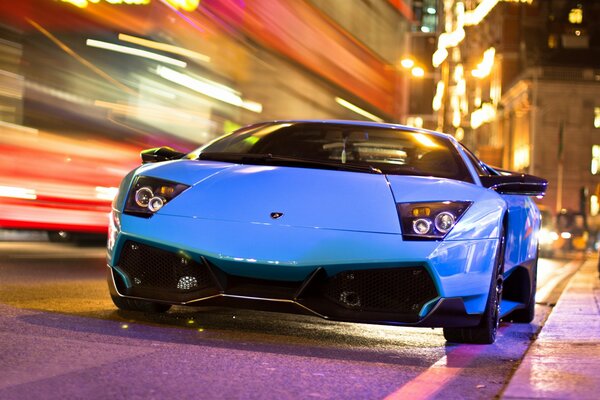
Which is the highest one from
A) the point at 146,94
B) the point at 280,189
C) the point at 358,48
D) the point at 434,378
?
the point at 358,48

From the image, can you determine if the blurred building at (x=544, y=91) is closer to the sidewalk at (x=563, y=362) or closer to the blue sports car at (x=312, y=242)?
the sidewalk at (x=563, y=362)

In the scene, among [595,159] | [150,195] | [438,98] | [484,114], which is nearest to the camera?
[150,195]

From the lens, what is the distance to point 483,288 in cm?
560

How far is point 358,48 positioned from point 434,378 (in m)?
11.1

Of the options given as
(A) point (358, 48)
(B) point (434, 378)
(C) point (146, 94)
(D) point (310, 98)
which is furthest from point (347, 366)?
(A) point (358, 48)

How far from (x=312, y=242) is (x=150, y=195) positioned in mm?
938

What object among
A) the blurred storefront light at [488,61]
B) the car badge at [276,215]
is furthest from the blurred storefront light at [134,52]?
the blurred storefront light at [488,61]

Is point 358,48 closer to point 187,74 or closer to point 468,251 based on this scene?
point 187,74

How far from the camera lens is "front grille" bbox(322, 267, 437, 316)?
17.6 feet

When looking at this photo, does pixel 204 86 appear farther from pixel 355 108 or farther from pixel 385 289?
pixel 385 289

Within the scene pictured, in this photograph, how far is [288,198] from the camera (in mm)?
5539

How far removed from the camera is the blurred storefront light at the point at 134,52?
1113cm

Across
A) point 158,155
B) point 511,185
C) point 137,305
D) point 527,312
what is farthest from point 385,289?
point 527,312

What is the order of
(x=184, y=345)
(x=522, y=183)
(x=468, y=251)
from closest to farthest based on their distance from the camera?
(x=184, y=345), (x=468, y=251), (x=522, y=183)
